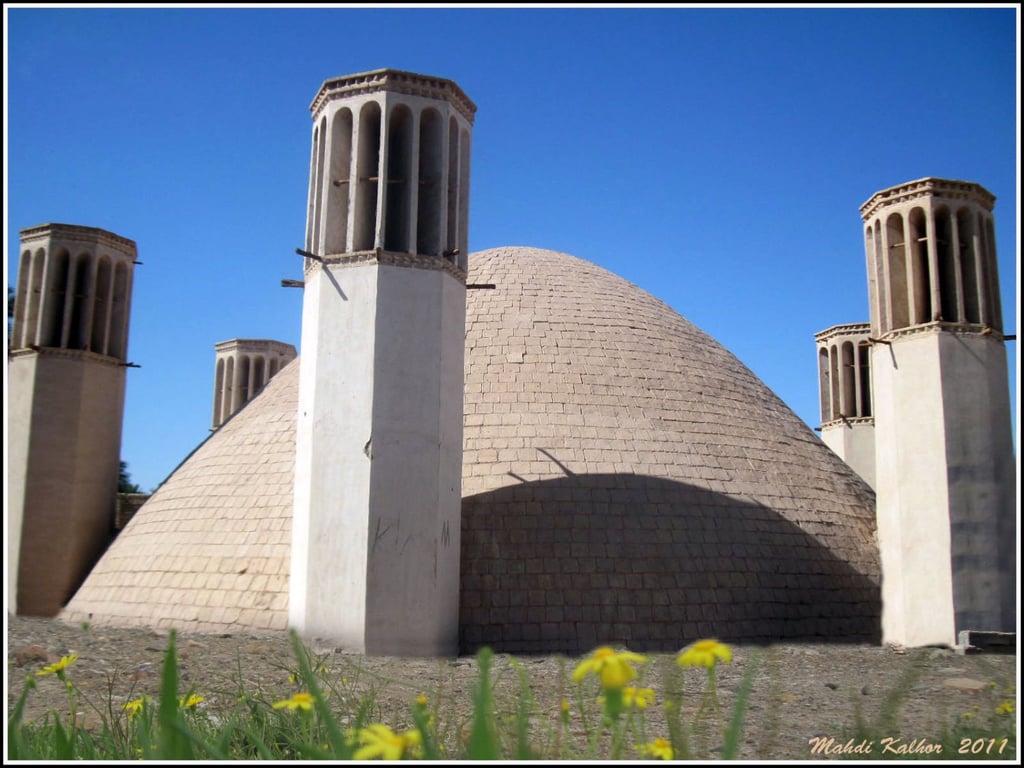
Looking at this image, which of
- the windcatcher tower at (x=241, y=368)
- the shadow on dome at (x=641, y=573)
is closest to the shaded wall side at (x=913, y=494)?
the shadow on dome at (x=641, y=573)

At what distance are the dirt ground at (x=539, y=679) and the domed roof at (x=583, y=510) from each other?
2.69ft

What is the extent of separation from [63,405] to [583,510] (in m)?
9.75

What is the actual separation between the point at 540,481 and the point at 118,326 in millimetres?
9479

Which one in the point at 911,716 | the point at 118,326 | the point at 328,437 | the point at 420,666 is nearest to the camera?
the point at 911,716

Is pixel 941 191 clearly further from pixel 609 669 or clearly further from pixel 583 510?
pixel 609 669

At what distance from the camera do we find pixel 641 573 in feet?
40.0

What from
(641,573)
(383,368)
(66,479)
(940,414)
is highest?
(383,368)

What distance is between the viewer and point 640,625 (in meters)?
11.8

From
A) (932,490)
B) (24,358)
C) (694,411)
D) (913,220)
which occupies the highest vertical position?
(913,220)

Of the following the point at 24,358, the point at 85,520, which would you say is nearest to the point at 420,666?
the point at 85,520

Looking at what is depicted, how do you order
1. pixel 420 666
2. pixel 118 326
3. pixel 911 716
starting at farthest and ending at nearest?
pixel 118 326
pixel 420 666
pixel 911 716

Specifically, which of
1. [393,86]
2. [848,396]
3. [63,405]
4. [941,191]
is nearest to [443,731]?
[393,86]

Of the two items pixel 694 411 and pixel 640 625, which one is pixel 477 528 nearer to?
pixel 640 625

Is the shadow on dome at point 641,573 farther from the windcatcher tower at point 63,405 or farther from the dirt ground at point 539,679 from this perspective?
the windcatcher tower at point 63,405
